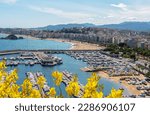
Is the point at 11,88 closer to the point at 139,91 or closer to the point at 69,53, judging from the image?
the point at 139,91

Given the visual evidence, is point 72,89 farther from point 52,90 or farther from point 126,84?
point 126,84

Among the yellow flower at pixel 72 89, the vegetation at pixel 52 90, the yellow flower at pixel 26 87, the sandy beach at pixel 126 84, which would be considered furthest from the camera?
the sandy beach at pixel 126 84

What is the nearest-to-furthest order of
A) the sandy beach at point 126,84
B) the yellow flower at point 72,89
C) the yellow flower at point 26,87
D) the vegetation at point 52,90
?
the vegetation at point 52,90 < the yellow flower at point 72,89 < the yellow flower at point 26,87 < the sandy beach at point 126,84

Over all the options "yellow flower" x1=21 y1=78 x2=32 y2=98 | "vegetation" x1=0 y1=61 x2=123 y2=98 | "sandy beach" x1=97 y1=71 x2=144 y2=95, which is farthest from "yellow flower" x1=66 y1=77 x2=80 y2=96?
"sandy beach" x1=97 y1=71 x2=144 y2=95

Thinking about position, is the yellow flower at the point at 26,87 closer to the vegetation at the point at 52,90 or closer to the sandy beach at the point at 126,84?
the vegetation at the point at 52,90

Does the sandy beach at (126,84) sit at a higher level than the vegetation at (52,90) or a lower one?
lower

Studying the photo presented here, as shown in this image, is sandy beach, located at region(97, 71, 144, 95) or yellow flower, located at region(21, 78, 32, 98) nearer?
yellow flower, located at region(21, 78, 32, 98)

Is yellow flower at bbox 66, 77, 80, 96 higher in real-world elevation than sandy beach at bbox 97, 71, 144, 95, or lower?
higher

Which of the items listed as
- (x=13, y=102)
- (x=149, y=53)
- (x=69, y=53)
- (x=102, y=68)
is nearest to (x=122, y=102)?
(x=13, y=102)

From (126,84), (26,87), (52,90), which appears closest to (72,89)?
(52,90)

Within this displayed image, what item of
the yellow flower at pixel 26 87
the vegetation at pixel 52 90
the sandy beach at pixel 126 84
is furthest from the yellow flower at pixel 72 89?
the sandy beach at pixel 126 84

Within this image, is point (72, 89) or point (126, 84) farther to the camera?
point (126, 84)

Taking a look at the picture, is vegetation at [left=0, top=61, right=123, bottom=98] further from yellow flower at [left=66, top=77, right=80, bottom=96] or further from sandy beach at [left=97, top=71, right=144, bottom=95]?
sandy beach at [left=97, top=71, right=144, bottom=95]

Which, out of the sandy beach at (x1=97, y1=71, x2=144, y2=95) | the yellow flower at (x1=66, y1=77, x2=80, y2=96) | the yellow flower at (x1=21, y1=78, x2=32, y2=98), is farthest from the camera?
the sandy beach at (x1=97, y1=71, x2=144, y2=95)
